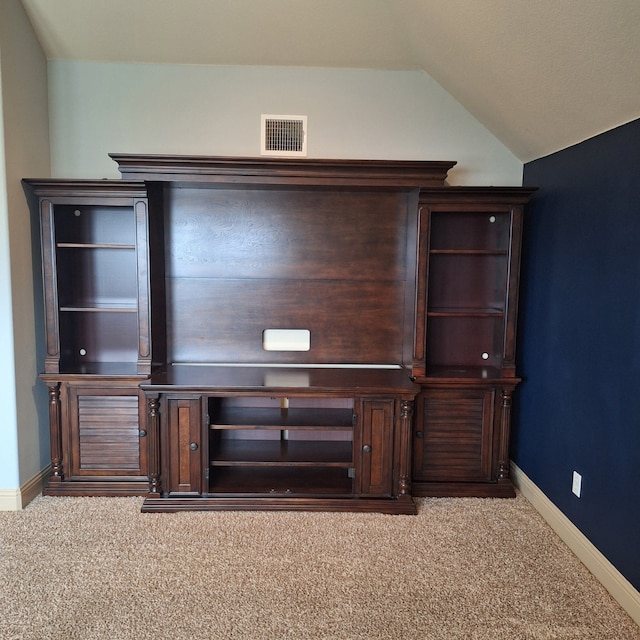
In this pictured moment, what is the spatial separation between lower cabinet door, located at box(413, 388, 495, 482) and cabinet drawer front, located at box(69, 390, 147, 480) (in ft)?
5.70

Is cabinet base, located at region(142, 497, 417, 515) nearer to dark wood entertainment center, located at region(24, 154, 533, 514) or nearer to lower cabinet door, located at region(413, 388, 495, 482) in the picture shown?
dark wood entertainment center, located at region(24, 154, 533, 514)

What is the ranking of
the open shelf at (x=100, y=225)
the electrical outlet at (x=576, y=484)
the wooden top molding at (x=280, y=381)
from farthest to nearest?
the open shelf at (x=100, y=225), the wooden top molding at (x=280, y=381), the electrical outlet at (x=576, y=484)

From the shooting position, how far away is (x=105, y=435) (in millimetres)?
2893

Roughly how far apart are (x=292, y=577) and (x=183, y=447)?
1004mm

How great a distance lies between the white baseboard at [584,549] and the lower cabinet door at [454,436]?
0.25 meters

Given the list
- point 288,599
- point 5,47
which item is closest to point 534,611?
point 288,599

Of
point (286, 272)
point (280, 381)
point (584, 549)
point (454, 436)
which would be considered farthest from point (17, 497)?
point (584, 549)

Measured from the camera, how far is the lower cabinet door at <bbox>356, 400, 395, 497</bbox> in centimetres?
276

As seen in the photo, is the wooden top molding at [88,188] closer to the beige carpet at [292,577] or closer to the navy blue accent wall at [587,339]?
the beige carpet at [292,577]

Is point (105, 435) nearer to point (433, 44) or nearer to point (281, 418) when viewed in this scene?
point (281, 418)

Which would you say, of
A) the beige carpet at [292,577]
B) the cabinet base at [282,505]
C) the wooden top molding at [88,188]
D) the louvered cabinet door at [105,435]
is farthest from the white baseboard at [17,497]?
the wooden top molding at [88,188]

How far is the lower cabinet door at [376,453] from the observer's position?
276 centimetres

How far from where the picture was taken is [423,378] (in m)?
2.88

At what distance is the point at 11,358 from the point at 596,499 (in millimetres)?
3155
